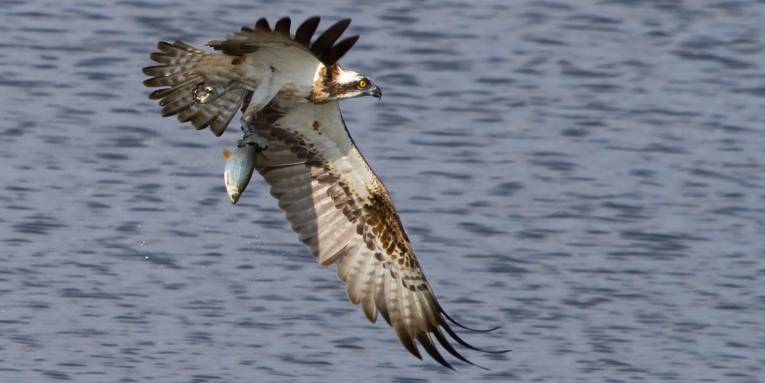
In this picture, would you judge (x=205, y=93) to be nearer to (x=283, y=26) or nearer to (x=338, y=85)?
(x=338, y=85)

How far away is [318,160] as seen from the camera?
1248cm

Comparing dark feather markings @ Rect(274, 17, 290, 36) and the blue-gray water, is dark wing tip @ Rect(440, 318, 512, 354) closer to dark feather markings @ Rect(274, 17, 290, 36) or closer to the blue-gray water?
the blue-gray water

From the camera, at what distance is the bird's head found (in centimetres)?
1162

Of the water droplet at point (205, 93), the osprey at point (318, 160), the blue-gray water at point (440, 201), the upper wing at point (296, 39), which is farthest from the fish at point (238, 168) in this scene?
the blue-gray water at point (440, 201)

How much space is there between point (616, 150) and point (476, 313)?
354cm

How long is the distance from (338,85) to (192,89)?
0.88m

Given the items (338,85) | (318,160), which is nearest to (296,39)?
(338,85)

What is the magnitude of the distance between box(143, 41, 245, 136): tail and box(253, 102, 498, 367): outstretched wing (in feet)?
1.31

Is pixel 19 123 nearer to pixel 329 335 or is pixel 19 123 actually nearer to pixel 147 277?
pixel 147 277

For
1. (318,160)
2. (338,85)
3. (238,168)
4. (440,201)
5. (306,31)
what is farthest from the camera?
(440,201)

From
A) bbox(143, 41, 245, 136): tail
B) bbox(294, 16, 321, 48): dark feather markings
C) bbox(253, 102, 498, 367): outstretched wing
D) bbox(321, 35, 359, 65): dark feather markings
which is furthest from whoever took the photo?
bbox(253, 102, 498, 367): outstretched wing

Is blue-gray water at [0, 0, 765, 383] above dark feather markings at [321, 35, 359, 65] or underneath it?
underneath

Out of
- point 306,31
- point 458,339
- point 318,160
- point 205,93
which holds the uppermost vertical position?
point 306,31

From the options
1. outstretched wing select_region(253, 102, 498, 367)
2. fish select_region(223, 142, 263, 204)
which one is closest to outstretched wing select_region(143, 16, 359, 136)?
fish select_region(223, 142, 263, 204)
